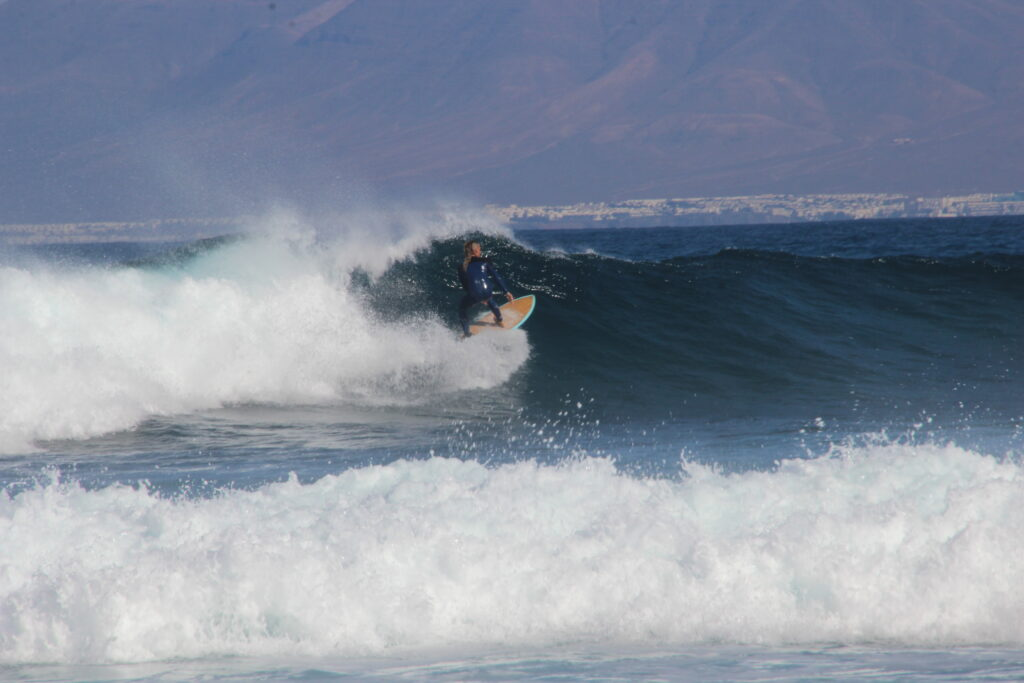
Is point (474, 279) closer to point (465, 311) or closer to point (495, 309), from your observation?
point (465, 311)

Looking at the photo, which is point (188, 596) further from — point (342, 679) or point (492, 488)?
point (492, 488)

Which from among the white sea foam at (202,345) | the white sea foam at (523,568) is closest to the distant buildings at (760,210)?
the white sea foam at (202,345)

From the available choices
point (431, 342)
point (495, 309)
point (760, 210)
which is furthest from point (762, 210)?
point (431, 342)

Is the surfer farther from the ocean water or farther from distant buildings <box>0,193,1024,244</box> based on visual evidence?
distant buildings <box>0,193,1024,244</box>

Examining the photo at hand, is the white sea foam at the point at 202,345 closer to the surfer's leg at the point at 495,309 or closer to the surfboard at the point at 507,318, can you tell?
the surfboard at the point at 507,318

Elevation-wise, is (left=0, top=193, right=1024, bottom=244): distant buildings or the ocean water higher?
(left=0, top=193, right=1024, bottom=244): distant buildings

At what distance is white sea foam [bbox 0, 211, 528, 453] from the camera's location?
11508 mm

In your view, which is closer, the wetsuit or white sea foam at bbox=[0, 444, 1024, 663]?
white sea foam at bbox=[0, 444, 1024, 663]

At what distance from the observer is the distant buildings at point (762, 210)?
6014 inches

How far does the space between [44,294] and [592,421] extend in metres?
7.22

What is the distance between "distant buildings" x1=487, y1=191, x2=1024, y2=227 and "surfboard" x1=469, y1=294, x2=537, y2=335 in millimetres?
133046

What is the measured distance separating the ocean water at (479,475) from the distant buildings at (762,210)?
13217 cm

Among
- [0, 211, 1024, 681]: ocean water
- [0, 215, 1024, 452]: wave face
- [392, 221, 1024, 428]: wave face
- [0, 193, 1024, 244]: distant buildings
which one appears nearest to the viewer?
[0, 211, 1024, 681]: ocean water

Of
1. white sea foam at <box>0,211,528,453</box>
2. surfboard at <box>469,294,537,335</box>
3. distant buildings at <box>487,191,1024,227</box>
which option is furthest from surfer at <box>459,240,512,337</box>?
distant buildings at <box>487,191,1024,227</box>
